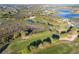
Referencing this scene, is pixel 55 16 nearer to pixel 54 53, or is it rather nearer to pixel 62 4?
pixel 62 4

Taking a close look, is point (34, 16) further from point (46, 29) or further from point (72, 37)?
point (72, 37)

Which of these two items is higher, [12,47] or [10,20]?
[10,20]

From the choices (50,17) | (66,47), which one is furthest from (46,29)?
(66,47)

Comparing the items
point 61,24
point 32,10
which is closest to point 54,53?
point 61,24

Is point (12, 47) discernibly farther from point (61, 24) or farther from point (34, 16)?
point (61, 24)
